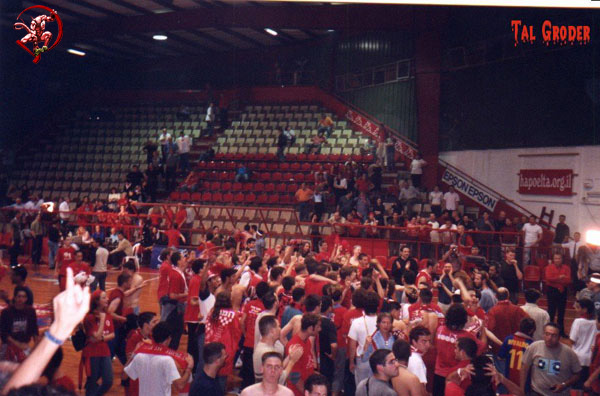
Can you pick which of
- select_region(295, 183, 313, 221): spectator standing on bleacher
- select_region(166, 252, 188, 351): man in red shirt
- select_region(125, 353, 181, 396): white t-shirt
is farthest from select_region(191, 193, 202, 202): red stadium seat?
select_region(125, 353, 181, 396): white t-shirt

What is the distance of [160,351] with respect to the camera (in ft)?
18.1

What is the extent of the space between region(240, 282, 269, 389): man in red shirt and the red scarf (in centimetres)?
173

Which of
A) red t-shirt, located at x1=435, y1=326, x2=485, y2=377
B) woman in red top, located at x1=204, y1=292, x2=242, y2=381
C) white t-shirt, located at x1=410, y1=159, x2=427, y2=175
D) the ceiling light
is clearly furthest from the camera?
the ceiling light

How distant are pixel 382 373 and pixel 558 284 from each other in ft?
26.5

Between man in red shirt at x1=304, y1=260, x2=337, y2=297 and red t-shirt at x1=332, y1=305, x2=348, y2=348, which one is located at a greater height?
man in red shirt at x1=304, y1=260, x2=337, y2=297

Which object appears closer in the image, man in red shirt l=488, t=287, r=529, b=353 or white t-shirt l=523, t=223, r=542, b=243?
man in red shirt l=488, t=287, r=529, b=353

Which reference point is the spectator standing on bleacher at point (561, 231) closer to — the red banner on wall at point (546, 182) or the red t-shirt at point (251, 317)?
the red banner on wall at point (546, 182)

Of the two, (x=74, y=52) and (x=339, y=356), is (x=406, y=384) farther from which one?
(x=74, y=52)

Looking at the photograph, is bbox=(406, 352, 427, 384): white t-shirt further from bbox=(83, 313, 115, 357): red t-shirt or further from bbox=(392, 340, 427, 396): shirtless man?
bbox=(83, 313, 115, 357): red t-shirt

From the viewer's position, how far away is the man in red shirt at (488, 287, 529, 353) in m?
7.72

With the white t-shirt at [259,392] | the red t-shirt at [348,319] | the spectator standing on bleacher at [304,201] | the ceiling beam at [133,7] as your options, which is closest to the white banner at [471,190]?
the spectator standing on bleacher at [304,201]

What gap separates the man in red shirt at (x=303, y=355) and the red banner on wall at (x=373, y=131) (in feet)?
56.9

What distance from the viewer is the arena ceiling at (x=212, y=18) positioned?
2020 centimetres

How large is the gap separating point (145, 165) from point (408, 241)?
1469cm
